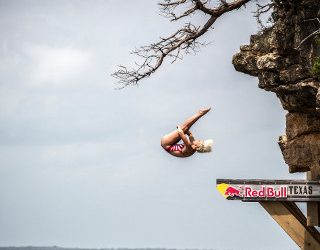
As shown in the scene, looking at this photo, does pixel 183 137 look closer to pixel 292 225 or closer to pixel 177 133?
pixel 177 133

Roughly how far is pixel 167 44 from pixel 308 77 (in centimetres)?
337

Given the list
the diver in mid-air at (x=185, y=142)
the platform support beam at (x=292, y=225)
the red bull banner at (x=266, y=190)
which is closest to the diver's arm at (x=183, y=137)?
the diver in mid-air at (x=185, y=142)

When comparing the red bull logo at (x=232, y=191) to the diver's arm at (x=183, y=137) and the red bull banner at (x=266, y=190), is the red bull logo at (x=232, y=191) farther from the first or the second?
the diver's arm at (x=183, y=137)

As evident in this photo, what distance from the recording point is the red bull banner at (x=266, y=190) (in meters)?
18.1

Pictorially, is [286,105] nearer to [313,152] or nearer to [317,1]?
[313,152]

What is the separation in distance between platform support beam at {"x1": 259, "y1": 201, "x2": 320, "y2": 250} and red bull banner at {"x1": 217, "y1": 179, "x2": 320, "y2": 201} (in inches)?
9.9

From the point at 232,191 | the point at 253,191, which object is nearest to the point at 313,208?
the point at 253,191

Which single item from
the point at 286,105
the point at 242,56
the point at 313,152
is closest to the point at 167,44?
the point at 242,56

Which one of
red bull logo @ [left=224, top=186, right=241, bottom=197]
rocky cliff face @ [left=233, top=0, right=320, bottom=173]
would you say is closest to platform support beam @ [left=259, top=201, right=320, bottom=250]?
red bull logo @ [left=224, top=186, right=241, bottom=197]

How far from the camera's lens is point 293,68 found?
1720cm

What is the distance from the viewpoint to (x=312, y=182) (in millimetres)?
18031

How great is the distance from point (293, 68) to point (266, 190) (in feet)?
9.68

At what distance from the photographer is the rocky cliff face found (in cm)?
1669

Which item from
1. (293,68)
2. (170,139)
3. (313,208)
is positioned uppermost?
(293,68)
